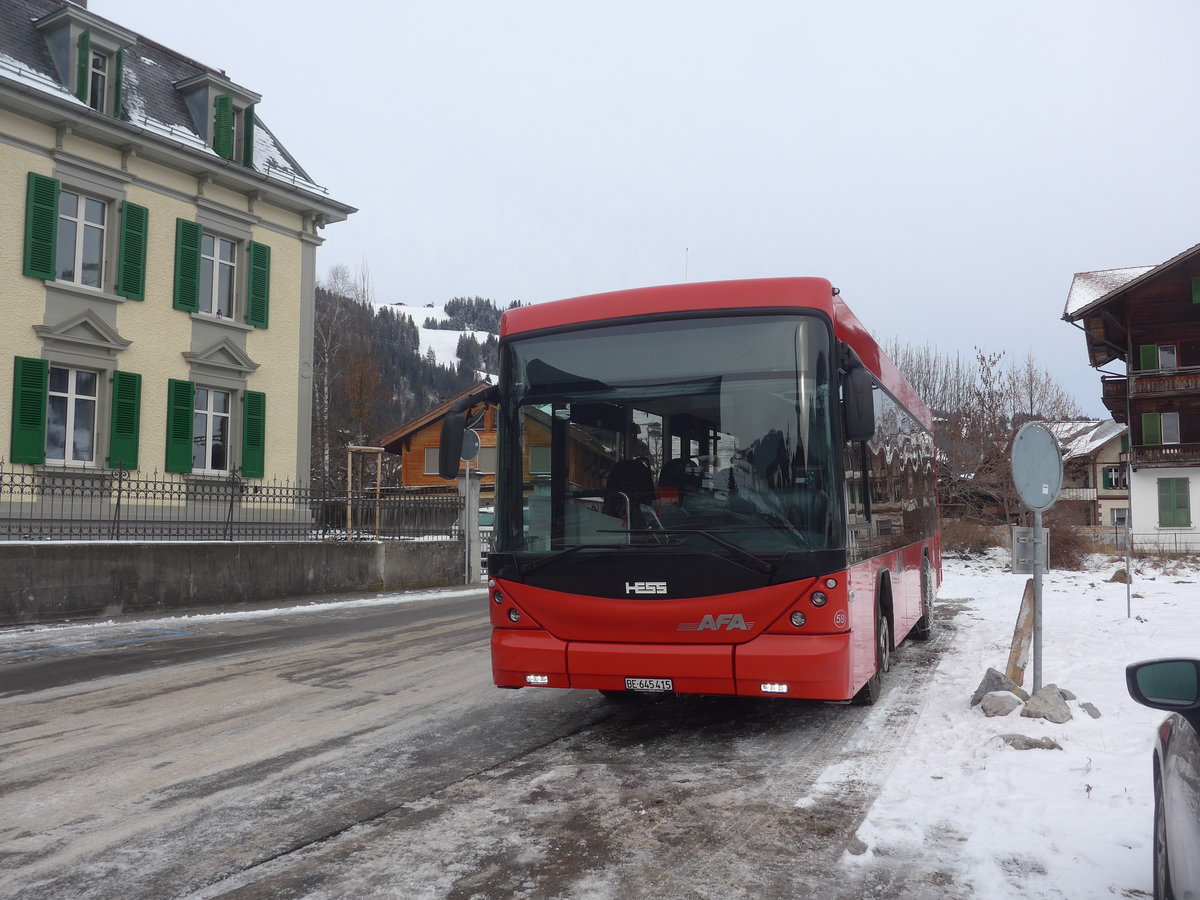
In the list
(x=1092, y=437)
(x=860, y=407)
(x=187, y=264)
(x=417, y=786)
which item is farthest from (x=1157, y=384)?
(x=417, y=786)

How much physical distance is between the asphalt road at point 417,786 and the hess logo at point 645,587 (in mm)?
980

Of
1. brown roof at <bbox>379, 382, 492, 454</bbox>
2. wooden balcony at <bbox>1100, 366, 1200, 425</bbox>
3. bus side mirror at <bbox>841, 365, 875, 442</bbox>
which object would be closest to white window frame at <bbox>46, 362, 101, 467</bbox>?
bus side mirror at <bbox>841, 365, 875, 442</bbox>

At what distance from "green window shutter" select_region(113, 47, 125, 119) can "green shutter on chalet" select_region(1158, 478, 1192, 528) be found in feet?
143

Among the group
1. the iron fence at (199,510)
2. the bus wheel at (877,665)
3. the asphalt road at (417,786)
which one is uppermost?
the iron fence at (199,510)

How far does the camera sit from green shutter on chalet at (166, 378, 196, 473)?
69.4 ft

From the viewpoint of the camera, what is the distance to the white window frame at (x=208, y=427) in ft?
72.7

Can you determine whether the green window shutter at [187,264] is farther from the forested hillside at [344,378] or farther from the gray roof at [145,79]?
the forested hillside at [344,378]

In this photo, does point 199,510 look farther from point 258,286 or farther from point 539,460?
point 539,460

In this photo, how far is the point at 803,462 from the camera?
6078mm

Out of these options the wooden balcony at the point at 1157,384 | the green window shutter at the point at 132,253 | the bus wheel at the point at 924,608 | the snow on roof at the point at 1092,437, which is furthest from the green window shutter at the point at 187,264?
the snow on roof at the point at 1092,437

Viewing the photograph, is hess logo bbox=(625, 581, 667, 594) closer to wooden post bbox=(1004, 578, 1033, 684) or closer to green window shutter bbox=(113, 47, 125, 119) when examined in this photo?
wooden post bbox=(1004, 578, 1033, 684)

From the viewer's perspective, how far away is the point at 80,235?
20.1m

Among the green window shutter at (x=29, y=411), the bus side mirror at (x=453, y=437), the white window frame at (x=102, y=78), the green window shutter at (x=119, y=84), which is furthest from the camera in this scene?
the green window shutter at (x=119, y=84)

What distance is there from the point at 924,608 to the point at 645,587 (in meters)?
6.87
